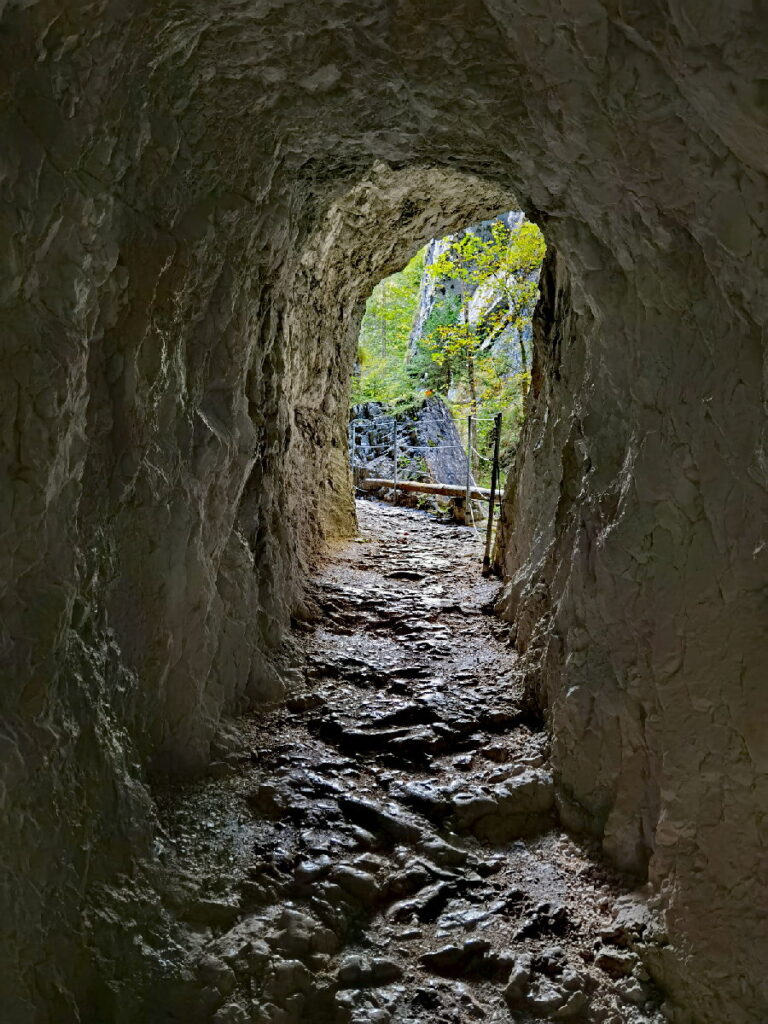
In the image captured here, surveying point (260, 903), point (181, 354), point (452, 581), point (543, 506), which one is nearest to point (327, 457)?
point (452, 581)

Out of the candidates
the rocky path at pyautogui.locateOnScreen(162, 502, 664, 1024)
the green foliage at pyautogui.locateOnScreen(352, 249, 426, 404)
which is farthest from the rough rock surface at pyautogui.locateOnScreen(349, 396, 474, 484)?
the rocky path at pyautogui.locateOnScreen(162, 502, 664, 1024)

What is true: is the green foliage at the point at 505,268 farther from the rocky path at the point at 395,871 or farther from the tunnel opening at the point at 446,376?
the rocky path at the point at 395,871

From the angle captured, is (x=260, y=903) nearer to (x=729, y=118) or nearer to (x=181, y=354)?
(x=181, y=354)

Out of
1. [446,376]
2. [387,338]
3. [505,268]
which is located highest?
[387,338]

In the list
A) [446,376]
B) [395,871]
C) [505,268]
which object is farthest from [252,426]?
[446,376]

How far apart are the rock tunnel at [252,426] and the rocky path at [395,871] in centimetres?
26

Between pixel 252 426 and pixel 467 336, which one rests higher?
pixel 467 336

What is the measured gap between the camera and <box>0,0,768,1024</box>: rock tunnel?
2492 mm

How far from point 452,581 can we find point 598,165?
5874 mm

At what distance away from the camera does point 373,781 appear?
4512 mm

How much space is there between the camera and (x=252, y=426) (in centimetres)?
487

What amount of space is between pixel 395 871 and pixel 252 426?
9.56ft

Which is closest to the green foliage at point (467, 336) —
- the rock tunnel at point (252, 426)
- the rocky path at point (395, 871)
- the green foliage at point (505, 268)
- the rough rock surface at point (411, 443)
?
the green foliage at point (505, 268)

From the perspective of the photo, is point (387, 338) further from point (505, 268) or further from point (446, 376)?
point (505, 268)
